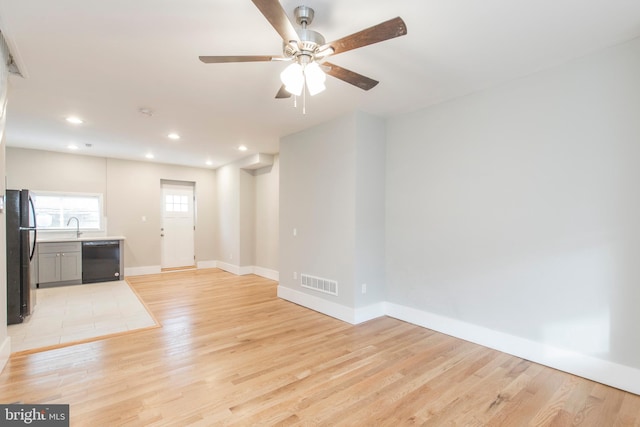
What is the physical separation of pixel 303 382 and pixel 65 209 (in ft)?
21.4

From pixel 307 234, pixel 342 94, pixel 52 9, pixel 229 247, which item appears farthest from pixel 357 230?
pixel 229 247

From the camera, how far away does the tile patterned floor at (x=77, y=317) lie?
10.8ft

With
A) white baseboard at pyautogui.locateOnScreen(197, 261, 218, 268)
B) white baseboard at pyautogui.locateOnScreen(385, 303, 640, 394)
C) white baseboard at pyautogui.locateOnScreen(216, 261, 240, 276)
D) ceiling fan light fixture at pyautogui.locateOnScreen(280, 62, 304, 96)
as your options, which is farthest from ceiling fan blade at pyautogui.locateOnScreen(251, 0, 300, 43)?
white baseboard at pyautogui.locateOnScreen(197, 261, 218, 268)

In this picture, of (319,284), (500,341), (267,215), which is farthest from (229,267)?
(500,341)

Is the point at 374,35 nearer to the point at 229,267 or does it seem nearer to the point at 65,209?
the point at 229,267

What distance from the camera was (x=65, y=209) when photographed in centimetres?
626

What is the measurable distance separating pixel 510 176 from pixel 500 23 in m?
1.43

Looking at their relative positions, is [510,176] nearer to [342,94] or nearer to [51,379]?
[342,94]

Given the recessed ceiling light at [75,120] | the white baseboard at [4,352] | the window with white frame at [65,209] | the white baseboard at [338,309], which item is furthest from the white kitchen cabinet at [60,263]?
the white baseboard at [338,309]

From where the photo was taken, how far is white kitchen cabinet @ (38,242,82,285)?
220 inches

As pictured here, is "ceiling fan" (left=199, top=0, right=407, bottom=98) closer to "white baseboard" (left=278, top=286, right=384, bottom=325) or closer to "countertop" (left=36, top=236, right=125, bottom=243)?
"white baseboard" (left=278, top=286, right=384, bottom=325)

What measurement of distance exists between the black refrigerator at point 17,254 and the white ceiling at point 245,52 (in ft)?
3.84

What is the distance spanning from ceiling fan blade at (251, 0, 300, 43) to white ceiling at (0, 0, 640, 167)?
318 mm

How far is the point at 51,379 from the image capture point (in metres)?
2.45
